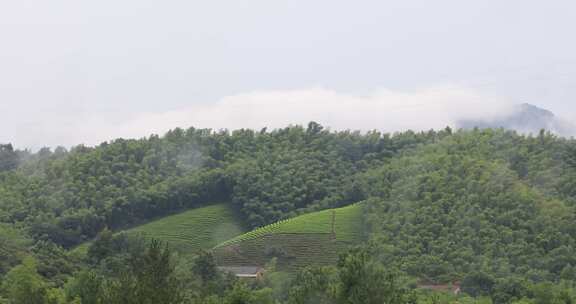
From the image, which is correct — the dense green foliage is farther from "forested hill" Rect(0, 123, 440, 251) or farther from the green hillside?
"forested hill" Rect(0, 123, 440, 251)

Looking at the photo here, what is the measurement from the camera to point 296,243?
7038 cm

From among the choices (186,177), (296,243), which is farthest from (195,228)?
(296,243)

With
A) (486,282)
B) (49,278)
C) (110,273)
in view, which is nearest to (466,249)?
(486,282)

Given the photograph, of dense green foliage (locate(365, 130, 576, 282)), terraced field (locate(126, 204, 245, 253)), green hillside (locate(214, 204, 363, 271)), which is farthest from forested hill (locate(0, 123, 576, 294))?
green hillside (locate(214, 204, 363, 271))

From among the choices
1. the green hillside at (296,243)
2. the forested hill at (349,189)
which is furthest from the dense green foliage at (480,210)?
the green hillside at (296,243)

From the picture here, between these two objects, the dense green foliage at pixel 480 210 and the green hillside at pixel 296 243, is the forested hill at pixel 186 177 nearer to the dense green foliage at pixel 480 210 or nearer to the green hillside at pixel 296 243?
the green hillside at pixel 296 243

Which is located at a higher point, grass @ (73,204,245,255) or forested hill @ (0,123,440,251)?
forested hill @ (0,123,440,251)

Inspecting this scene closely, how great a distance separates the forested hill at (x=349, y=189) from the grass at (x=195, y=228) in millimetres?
1772

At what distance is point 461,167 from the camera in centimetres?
Answer: 7194

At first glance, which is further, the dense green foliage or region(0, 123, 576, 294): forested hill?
region(0, 123, 576, 294): forested hill

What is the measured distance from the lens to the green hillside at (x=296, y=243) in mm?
68625

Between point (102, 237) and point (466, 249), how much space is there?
28.0m

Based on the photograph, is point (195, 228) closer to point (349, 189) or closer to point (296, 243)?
point (296, 243)

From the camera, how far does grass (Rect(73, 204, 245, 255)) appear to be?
7381 cm
